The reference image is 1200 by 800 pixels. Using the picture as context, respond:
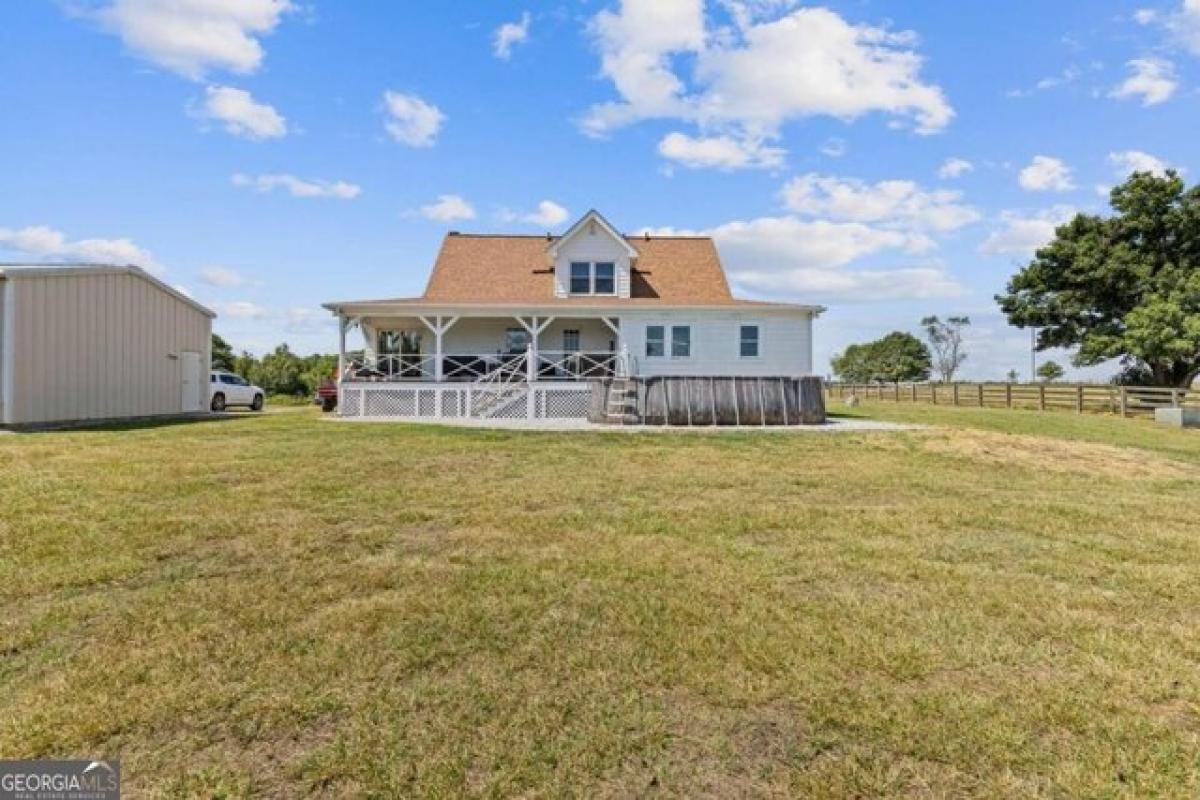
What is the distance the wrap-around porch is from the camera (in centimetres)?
2034

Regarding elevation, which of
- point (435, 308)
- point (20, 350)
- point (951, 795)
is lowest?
point (951, 795)

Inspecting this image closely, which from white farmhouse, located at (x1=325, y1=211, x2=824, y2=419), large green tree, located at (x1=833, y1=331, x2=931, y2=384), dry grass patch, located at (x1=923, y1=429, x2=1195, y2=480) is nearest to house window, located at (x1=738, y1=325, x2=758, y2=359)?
white farmhouse, located at (x1=325, y1=211, x2=824, y2=419)

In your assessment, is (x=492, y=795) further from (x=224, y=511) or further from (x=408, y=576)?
(x=224, y=511)

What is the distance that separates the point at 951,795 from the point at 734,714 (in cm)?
81

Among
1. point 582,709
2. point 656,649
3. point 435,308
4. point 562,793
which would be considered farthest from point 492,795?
point 435,308

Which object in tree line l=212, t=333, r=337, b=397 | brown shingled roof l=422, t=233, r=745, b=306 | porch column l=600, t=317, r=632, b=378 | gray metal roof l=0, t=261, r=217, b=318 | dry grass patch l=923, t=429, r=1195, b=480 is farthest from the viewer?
tree line l=212, t=333, r=337, b=397

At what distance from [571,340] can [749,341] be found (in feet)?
19.6

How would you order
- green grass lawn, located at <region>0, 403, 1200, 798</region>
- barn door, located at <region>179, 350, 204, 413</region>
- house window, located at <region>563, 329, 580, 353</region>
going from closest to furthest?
green grass lawn, located at <region>0, 403, 1200, 798</region> < barn door, located at <region>179, 350, 204, 413</region> < house window, located at <region>563, 329, 580, 353</region>

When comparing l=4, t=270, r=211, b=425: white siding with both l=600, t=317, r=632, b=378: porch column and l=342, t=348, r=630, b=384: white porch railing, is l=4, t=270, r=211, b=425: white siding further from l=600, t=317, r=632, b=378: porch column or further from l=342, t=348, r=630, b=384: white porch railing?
l=600, t=317, r=632, b=378: porch column

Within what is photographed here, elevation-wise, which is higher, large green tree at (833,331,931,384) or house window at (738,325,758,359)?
large green tree at (833,331,931,384)

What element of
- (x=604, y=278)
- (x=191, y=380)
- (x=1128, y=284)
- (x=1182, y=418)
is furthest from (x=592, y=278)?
(x=1128, y=284)

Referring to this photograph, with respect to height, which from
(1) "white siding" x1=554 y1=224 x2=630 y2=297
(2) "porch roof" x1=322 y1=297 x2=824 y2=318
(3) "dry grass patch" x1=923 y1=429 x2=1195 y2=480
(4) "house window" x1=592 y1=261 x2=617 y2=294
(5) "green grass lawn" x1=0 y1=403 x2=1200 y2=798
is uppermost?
(1) "white siding" x1=554 y1=224 x2=630 y2=297

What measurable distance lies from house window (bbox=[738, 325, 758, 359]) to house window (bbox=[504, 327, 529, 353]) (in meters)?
7.07

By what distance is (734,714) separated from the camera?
8.99 ft
